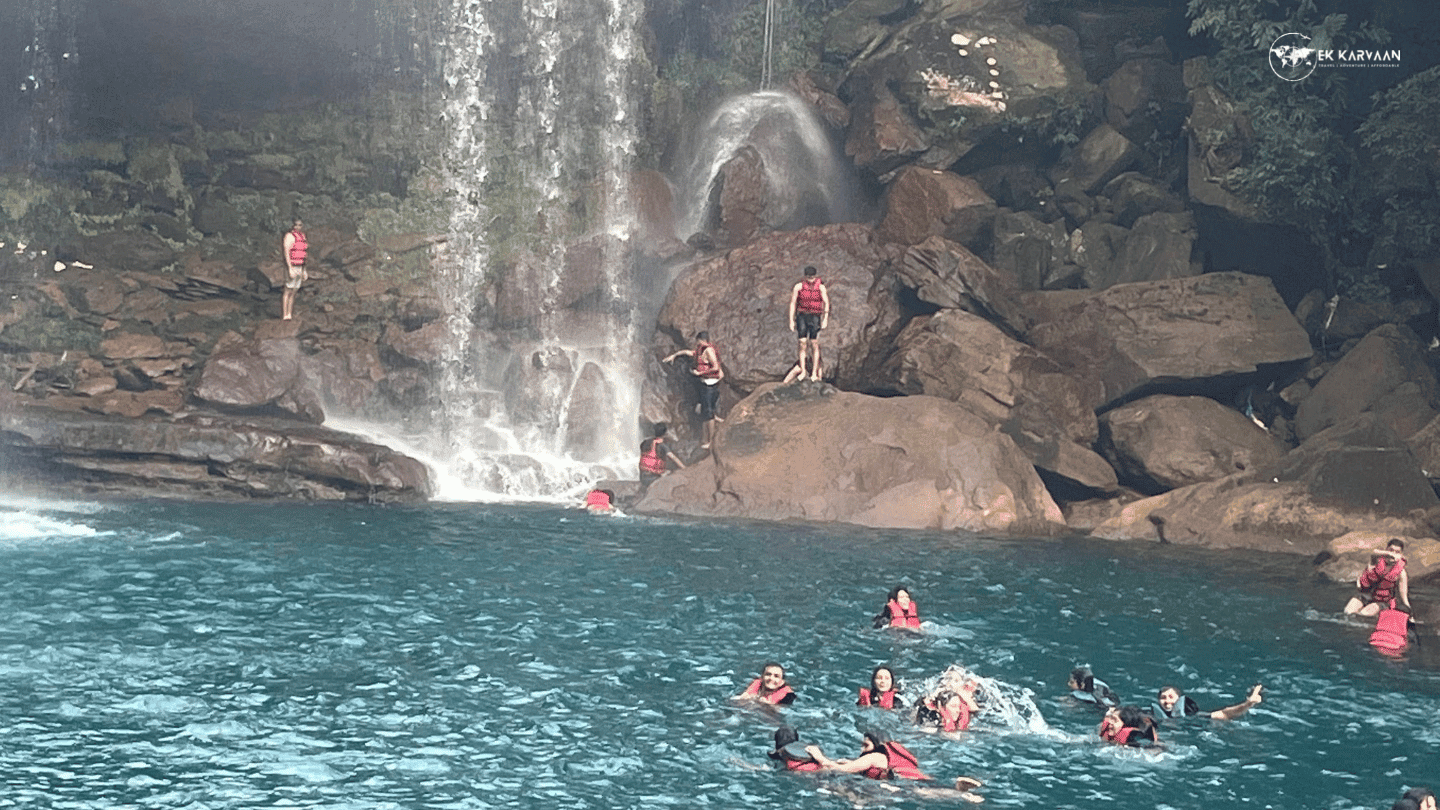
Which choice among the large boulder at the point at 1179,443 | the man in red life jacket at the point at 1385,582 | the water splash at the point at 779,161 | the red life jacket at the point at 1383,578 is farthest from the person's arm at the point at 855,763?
the water splash at the point at 779,161

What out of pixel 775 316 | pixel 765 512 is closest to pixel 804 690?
pixel 765 512

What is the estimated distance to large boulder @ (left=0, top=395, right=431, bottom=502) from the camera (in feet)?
85.3

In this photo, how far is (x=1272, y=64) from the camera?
30.8m

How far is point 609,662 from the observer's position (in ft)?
53.4

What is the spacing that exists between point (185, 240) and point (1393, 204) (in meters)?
26.3

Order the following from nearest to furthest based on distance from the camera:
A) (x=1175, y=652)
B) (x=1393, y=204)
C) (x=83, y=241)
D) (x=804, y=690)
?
1. (x=804, y=690)
2. (x=1175, y=652)
3. (x=1393, y=204)
4. (x=83, y=241)

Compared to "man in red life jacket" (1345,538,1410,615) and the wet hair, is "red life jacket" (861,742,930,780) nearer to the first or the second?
the wet hair

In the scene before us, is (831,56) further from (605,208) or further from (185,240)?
(185,240)

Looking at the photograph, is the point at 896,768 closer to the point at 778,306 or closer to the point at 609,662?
the point at 609,662

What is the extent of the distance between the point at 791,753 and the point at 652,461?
50.0ft

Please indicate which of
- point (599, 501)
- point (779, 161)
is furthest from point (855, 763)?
point (779, 161)

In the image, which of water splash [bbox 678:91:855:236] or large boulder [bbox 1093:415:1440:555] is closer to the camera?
large boulder [bbox 1093:415:1440:555]

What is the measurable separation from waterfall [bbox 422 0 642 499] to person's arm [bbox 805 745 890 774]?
16.1 metres

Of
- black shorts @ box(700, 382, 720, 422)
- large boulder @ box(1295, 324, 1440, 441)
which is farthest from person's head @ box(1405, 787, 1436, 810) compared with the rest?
black shorts @ box(700, 382, 720, 422)
